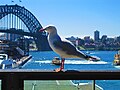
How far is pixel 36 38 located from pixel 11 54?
6.61 meters

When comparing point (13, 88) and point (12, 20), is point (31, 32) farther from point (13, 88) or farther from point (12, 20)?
point (13, 88)

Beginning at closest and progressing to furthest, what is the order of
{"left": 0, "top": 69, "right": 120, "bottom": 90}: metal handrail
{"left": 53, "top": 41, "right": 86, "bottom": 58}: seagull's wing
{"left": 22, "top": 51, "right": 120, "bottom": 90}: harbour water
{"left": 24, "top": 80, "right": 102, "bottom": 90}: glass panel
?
{"left": 0, "top": 69, "right": 120, "bottom": 90}: metal handrail
{"left": 24, "top": 80, "right": 102, "bottom": 90}: glass panel
{"left": 53, "top": 41, "right": 86, "bottom": 58}: seagull's wing
{"left": 22, "top": 51, "right": 120, "bottom": 90}: harbour water

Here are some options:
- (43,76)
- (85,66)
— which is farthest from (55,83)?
(85,66)

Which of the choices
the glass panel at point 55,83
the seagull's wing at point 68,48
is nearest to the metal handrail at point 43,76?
the glass panel at point 55,83

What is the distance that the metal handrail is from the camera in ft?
5.04

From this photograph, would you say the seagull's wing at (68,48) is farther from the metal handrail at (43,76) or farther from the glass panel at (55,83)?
the metal handrail at (43,76)

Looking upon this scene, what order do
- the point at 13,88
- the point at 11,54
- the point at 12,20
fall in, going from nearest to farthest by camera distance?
the point at 13,88, the point at 11,54, the point at 12,20

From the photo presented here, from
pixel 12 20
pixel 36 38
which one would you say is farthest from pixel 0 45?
pixel 12 20

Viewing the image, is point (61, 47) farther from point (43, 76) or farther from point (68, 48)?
point (43, 76)

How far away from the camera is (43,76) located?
1.57m

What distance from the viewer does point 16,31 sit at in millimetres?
51656

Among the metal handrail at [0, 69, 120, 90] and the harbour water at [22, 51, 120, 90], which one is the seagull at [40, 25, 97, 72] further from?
the metal handrail at [0, 69, 120, 90]

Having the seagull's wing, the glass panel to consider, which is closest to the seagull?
the seagull's wing

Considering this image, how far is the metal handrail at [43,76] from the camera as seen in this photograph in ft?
5.04
